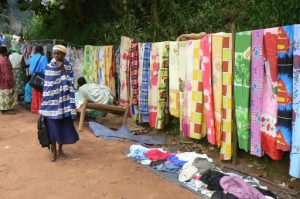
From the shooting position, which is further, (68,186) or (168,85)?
(168,85)

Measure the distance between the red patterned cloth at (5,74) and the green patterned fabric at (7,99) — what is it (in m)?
0.13

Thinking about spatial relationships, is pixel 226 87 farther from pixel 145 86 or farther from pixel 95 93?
pixel 95 93

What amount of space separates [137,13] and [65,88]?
20.8 feet

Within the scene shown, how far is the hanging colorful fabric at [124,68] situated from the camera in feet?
27.6

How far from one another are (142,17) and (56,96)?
246 inches

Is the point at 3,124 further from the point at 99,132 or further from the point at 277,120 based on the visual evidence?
the point at 277,120

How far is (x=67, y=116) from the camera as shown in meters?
5.94

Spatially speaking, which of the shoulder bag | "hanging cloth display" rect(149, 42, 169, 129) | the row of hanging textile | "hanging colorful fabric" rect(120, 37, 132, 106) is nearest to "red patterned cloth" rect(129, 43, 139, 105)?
the row of hanging textile

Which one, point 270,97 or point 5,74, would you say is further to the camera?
point 5,74

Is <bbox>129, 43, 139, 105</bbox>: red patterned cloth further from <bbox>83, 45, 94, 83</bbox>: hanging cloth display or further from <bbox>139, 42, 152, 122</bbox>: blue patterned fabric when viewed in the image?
<bbox>83, 45, 94, 83</bbox>: hanging cloth display

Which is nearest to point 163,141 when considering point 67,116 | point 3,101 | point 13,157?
point 67,116

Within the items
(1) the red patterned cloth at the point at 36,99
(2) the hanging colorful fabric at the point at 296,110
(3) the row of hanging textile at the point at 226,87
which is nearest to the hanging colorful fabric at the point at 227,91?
(3) the row of hanging textile at the point at 226,87

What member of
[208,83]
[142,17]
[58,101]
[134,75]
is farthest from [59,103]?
[142,17]

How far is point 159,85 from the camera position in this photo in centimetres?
722
